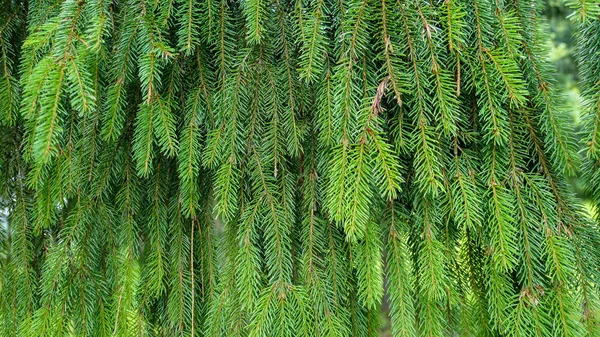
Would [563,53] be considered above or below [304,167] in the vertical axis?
below

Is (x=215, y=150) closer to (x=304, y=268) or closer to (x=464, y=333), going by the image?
(x=304, y=268)

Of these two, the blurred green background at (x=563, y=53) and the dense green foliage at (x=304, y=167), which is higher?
the dense green foliage at (x=304, y=167)

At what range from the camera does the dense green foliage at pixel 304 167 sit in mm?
734

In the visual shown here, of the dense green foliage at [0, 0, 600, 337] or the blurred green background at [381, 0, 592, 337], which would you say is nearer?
the dense green foliage at [0, 0, 600, 337]

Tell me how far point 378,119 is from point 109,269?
611mm

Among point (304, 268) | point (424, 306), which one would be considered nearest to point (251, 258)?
point (304, 268)

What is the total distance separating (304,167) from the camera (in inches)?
34.3

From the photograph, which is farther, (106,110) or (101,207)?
(101,207)

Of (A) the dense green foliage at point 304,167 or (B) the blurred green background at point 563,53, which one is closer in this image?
(A) the dense green foliage at point 304,167

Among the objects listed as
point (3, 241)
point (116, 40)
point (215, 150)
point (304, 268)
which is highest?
point (116, 40)

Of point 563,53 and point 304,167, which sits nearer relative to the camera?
point 304,167

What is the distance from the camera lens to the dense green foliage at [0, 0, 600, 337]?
734 millimetres

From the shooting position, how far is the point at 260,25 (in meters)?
0.74

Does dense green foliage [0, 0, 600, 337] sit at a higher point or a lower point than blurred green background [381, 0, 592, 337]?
higher
